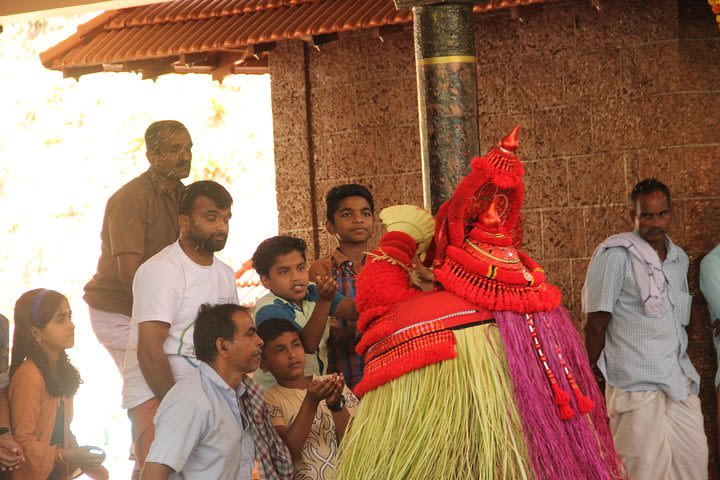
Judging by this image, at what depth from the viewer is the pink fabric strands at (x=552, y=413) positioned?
299cm

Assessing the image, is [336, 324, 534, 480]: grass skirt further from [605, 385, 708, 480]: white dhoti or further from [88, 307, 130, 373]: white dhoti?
[605, 385, 708, 480]: white dhoti

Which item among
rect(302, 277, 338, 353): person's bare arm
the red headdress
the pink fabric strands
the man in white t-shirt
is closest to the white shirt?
the man in white t-shirt

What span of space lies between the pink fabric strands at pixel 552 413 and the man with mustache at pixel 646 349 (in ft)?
10.4

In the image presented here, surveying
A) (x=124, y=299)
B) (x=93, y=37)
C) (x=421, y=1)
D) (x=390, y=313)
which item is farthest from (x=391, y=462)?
(x=93, y=37)

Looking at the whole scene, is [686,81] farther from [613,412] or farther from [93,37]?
[93,37]

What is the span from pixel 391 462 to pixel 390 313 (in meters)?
0.40

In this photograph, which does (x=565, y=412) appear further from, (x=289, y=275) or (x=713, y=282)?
(x=713, y=282)

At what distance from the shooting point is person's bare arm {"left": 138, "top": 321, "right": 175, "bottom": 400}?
183 inches

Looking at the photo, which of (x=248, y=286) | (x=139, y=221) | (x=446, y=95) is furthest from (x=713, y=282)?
(x=248, y=286)

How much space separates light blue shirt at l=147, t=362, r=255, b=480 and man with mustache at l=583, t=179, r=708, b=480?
2641mm

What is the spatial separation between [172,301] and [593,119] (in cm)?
318

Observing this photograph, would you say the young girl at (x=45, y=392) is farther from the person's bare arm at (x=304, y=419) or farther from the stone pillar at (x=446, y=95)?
the stone pillar at (x=446, y=95)

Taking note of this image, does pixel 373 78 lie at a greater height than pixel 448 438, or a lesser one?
greater

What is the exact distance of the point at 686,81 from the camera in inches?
263
